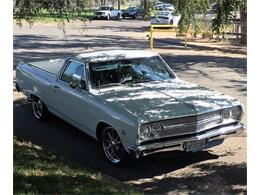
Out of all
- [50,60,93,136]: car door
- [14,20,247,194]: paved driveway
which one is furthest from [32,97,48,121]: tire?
[50,60,93,136]: car door

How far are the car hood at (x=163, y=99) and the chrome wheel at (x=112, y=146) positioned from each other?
0.41 metres

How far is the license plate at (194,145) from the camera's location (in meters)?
5.86

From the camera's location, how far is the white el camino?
19.0ft

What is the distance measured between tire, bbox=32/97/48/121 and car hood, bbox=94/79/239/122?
2.05 m

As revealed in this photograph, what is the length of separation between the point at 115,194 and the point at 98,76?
281 centimetres

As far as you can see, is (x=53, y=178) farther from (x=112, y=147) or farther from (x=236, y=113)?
(x=236, y=113)

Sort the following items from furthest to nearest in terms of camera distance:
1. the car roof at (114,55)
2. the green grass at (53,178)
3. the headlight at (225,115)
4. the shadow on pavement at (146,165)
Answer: the car roof at (114,55)
the headlight at (225,115)
the shadow on pavement at (146,165)
the green grass at (53,178)

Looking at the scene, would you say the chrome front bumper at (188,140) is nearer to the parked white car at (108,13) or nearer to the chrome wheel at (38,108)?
the chrome wheel at (38,108)

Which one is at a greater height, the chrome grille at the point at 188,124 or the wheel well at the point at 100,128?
the chrome grille at the point at 188,124

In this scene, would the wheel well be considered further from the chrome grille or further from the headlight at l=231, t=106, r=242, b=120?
the headlight at l=231, t=106, r=242, b=120

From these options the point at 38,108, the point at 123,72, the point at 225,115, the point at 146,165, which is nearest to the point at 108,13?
the point at 38,108

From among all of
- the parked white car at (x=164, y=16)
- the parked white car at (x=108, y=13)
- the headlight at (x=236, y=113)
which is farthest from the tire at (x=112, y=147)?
the parked white car at (x=108, y=13)

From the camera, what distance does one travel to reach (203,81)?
12.9 metres

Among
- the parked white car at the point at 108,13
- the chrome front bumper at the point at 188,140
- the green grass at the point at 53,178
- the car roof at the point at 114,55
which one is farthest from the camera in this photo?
the parked white car at the point at 108,13
